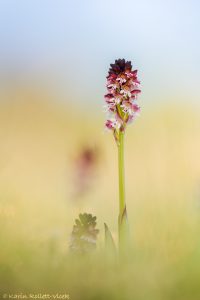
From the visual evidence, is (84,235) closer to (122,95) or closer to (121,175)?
(121,175)

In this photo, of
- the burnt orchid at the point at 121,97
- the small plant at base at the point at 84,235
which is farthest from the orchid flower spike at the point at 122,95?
the small plant at base at the point at 84,235

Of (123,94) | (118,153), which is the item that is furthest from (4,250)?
(123,94)

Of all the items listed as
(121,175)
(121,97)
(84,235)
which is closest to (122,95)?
(121,97)

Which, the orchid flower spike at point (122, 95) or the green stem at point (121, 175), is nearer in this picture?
the green stem at point (121, 175)

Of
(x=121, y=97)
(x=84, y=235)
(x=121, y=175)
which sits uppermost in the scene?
(x=121, y=97)

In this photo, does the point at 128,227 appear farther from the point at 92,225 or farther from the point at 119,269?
the point at 119,269

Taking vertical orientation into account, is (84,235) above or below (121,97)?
below

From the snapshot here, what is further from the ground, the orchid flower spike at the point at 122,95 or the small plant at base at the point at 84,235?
the orchid flower spike at the point at 122,95

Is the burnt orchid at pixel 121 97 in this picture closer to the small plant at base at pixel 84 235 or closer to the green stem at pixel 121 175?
the green stem at pixel 121 175

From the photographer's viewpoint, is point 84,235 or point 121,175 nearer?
point 84,235

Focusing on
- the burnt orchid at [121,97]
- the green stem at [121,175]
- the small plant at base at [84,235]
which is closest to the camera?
the small plant at base at [84,235]

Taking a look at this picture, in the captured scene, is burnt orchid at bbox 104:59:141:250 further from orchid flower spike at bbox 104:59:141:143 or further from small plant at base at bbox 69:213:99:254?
small plant at base at bbox 69:213:99:254
